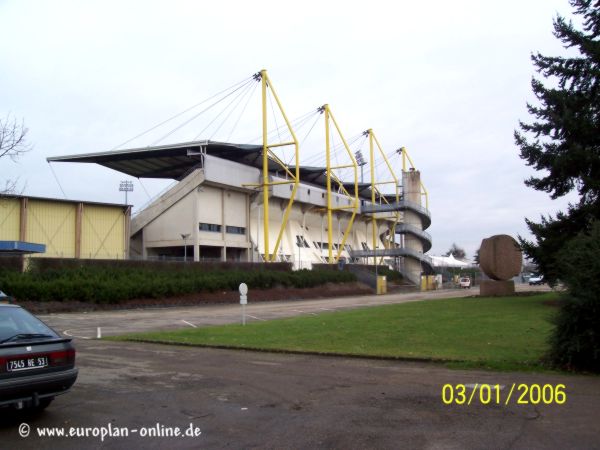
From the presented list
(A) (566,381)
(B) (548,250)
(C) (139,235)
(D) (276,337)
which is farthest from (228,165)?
(A) (566,381)

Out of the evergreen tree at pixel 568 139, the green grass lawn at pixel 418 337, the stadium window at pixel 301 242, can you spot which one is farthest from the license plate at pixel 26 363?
the stadium window at pixel 301 242

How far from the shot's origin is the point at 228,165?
67.9 metres

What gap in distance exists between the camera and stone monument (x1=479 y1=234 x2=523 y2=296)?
36781 mm

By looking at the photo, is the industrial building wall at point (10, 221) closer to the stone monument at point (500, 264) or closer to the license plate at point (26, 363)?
the stone monument at point (500, 264)

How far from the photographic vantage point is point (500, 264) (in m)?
36.9

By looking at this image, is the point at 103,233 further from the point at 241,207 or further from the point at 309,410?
the point at 309,410

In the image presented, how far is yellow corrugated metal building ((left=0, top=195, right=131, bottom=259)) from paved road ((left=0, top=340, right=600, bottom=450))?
146 ft

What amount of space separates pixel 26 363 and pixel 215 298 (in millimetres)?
40763

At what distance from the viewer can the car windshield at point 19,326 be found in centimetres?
718

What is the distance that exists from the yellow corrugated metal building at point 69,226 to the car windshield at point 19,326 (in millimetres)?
45366

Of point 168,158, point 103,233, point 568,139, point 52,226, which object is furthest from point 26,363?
point 168,158

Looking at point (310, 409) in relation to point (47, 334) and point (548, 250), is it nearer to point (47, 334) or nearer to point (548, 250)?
point (47, 334)

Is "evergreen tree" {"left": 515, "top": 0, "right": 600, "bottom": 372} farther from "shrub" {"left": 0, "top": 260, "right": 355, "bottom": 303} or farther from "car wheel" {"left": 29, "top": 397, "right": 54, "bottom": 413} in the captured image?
"shrub" {"left": 0, "top": 260, "right": 355, "bottom": 303}

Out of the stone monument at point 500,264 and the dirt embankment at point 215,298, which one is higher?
the stone monument at point 500,264
